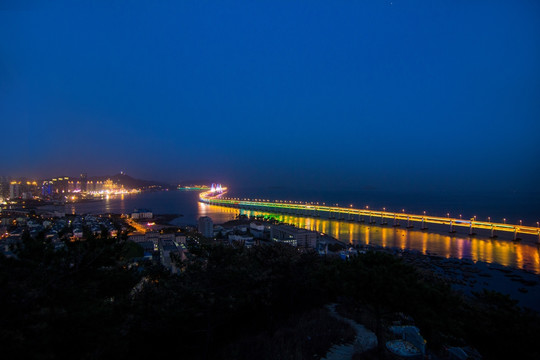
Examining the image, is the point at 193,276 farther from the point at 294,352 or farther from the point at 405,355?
the point at 405,355

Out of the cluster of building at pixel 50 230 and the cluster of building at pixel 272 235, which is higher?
the cluster of building at pixel 50 230

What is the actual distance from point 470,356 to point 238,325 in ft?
6.53

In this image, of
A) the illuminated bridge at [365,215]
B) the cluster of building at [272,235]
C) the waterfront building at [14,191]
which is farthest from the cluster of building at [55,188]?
the cluster of building at [272,235]

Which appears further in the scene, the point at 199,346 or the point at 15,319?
the point at 199,346

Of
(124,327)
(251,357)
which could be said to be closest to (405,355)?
(251,357)

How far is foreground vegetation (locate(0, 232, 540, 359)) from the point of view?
155cm

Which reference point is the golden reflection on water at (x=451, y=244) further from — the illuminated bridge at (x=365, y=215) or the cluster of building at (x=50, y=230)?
the cluster of building at (x=50, y=230)

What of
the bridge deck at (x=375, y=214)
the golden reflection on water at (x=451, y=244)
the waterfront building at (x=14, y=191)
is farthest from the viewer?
the waterfront building at (x=14, y=191)

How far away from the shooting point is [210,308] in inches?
84.7

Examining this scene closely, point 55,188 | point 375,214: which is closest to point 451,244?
point 375,214

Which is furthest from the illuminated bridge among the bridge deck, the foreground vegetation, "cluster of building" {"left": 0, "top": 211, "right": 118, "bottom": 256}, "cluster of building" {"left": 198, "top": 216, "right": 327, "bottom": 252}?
the foreground vegetation

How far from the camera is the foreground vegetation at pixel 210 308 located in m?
1.55

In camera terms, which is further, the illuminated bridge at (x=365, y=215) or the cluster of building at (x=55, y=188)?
the cluster of building at (x=55, y=188)

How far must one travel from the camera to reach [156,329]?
2.13m
